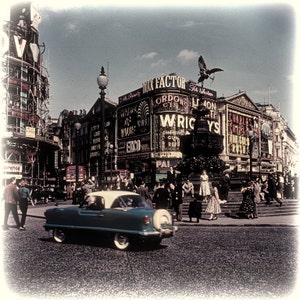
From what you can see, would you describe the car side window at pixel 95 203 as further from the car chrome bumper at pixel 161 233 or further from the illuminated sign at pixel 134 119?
the illuminated sign at pixel 134 119

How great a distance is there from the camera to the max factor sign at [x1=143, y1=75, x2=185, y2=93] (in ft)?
201

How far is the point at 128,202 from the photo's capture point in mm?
10930

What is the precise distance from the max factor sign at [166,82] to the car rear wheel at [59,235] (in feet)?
165

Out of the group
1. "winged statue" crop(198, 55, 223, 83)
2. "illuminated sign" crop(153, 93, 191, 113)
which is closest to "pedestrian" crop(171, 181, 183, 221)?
"winged statue" crop(198, 55, 223, 83)

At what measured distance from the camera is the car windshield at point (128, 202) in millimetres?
10781

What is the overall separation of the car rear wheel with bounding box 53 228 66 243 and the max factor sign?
50383 mm

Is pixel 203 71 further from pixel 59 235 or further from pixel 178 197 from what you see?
pixel 59 235

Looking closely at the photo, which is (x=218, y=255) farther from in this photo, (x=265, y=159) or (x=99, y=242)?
(x=265, y=159)

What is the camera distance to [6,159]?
4431 cm

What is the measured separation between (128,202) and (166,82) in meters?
51.7

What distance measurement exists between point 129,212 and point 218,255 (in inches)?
94.6

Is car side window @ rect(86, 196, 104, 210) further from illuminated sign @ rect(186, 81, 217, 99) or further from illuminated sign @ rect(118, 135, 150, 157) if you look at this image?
illuminated sign @ rect(186, 81, 217, 99)

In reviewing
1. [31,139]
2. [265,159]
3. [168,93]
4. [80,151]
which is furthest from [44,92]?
[265,159]

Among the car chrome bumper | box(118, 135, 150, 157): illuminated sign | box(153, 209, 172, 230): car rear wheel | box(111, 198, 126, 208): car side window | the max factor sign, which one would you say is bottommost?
the car chrome bumper
